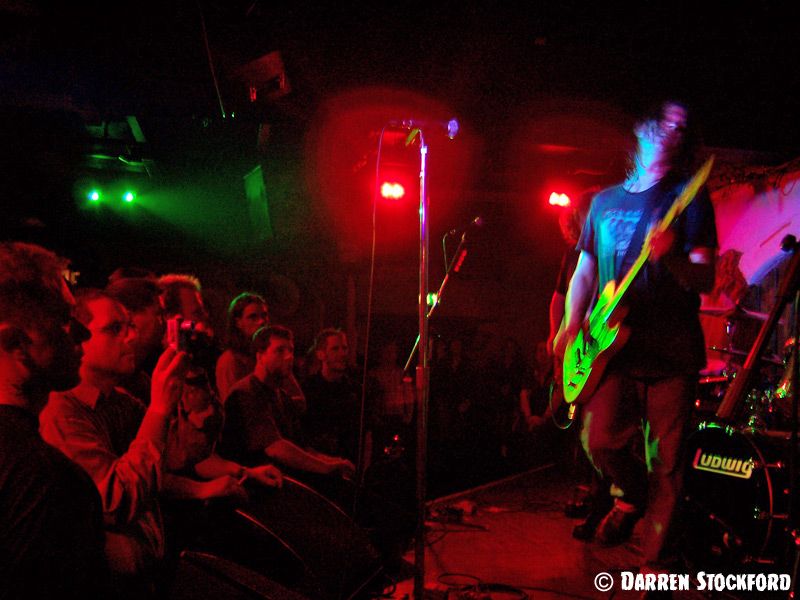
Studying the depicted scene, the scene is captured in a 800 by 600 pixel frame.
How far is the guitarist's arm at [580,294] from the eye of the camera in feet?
10.5

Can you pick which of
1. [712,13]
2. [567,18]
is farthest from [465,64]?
[712,13]

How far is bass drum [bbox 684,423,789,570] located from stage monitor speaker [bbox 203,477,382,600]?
200 cm

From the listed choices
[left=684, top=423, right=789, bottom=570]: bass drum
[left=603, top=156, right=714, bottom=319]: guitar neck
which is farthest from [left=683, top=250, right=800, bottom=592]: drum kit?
[left=603, top=156, right=714, bottom=319]: guitar neck

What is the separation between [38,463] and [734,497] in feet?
11.6

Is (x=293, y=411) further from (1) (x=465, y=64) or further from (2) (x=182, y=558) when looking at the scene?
(1) (x=465, y=64)

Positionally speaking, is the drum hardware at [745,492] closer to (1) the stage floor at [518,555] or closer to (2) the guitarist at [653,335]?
(1) the stage floor at [518,555]

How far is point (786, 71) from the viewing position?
18.6 ft

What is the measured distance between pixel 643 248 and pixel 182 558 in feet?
7.35

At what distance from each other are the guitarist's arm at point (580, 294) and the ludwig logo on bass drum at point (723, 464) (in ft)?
4.24

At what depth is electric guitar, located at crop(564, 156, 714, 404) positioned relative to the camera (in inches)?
109

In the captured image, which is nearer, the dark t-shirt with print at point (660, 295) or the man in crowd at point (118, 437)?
the man in crowd at point (118, 437)

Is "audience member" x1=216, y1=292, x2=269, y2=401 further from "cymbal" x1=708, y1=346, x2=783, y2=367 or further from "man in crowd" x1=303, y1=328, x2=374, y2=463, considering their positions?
"cymbal" x1=708, y1=346, x2=783, y2=367

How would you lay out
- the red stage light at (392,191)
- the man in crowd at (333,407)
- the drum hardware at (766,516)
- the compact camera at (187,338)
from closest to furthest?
the compact camera at (187,338), the drum hardware at (766,516), the man in crowd at (333,407), the red stage light at (392,191)

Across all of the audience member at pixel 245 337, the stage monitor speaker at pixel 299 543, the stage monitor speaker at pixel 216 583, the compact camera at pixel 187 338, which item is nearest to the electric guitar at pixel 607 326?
the stage monitor speaker at pixel 299 543
